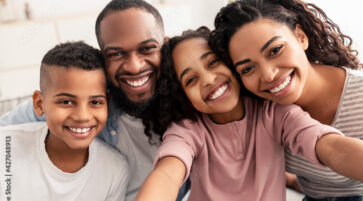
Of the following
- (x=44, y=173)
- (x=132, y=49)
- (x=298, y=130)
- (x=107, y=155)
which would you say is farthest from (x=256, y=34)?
(x=44, y=173)

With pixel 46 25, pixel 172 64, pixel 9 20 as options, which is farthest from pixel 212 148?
pixel 9 20

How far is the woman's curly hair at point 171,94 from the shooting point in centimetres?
98

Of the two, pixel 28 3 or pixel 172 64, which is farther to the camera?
pixel 28 3

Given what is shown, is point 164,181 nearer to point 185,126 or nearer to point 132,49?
point 185,126

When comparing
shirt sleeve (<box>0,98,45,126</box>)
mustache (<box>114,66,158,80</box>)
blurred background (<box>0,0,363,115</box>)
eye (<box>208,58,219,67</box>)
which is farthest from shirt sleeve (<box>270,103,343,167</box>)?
blurred background (<box>0,0,363,115</box>)

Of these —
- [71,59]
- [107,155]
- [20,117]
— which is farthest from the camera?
[20,117]

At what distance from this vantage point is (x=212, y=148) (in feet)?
3.05

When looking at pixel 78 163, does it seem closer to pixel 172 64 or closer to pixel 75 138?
pixel 75 138

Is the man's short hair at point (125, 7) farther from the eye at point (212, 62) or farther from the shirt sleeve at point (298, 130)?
the shirt sleeve at point (298, 130)

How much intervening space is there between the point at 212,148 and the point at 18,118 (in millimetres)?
754

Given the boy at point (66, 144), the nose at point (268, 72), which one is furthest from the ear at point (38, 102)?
the nose at point (268, 72)

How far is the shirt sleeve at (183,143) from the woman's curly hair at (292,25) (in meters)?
0.22

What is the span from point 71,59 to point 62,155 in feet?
1.03

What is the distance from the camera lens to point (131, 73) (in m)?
0.99
